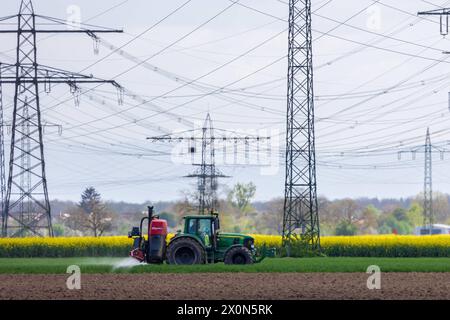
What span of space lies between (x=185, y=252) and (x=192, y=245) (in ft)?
2.13

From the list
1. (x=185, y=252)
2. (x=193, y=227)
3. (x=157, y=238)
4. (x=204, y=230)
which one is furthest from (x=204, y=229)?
(x=157, y=238)

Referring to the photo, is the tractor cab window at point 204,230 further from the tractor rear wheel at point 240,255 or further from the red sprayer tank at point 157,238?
the red sprayer tank at point 157,238

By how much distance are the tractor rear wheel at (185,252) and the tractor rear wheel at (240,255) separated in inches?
50.8

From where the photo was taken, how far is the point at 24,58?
222ft

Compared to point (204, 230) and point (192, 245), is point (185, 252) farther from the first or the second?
point (204, 230)

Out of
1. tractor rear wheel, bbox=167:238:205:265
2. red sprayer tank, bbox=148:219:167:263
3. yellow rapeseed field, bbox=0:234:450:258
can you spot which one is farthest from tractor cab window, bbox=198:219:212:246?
yellow rapeseed field, bbox=0:234:450:258

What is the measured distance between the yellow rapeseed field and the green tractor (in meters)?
21.7

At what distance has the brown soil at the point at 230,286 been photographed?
34.2 m

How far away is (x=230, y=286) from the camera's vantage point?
37688 mm

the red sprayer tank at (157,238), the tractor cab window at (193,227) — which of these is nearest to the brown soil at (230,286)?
the red sprayer tank at (157,238)

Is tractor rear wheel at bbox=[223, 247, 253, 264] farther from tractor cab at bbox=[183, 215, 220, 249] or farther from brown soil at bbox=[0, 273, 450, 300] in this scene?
brown soil at bbox=[0, 273, 450, 300]
